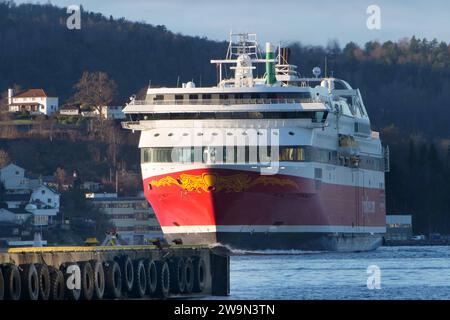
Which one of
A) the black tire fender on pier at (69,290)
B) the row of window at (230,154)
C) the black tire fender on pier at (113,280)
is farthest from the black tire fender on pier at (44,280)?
the row of window at (230,154)

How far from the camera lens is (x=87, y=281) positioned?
65.1 metres

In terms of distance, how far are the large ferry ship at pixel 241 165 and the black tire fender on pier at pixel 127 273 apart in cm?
4059

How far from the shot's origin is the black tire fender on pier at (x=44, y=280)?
62.2 metres

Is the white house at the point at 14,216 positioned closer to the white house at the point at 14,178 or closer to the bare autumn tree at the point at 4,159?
the white house at the point at 14,178

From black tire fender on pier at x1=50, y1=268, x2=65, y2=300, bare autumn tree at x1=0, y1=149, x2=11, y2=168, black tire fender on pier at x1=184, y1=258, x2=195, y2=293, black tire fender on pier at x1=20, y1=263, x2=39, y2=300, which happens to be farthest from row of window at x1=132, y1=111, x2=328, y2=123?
bare autumn tree at x1=0, y1=149, x2=11, y2=168

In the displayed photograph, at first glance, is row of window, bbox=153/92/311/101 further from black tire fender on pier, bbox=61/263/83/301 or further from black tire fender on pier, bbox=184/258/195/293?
black tire fender on pier, bbox=61/263/83/301

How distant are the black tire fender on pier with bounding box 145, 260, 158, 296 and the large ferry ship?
3835cm

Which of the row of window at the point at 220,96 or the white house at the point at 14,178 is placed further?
the white house at the point at 14,178

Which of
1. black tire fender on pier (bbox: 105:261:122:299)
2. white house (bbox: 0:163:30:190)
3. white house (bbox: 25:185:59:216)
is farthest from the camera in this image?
white house (bbox: 0:163:30:190)

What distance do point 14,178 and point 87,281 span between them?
11853 cm

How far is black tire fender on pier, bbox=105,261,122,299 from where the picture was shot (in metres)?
66.7

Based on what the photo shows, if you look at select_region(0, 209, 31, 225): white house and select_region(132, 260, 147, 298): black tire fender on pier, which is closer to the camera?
select_region(132, 260, 147, 298): black tire fender on pier

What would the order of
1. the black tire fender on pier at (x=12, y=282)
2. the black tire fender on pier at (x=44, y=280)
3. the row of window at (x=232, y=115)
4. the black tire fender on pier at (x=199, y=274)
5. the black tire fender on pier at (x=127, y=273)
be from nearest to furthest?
the black tire fender on pier at (x=12, y=282) < the black tire fender on pier at (x=44, y=280) < the black tire fender on pier at (x=127, y=273) < the black tire fender on pier at (x=199, y=274) < the row of window at (x=232, y=115)

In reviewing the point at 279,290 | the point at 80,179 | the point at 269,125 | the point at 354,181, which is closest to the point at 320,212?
the point at 269,125
